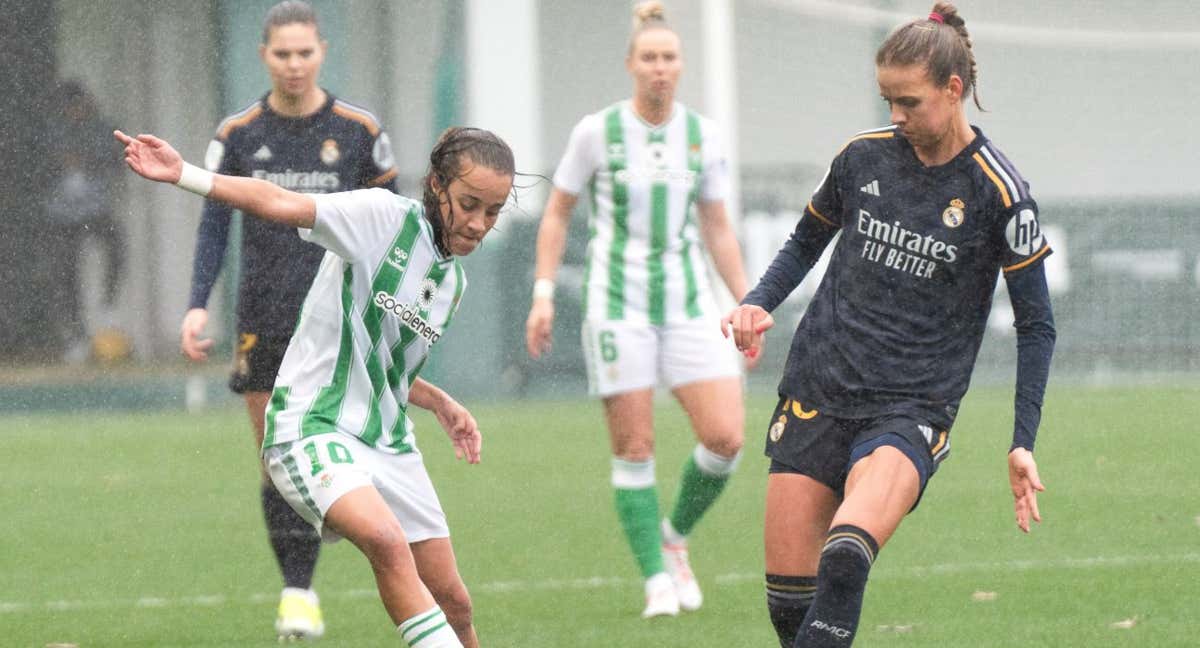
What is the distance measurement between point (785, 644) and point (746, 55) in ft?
46.7

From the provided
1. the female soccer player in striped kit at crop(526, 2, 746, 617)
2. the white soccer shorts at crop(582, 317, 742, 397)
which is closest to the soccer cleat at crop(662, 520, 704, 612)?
the female soccer player in striped kit at crop(526, 2, 746, 617)

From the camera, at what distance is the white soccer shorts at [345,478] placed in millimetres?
4375

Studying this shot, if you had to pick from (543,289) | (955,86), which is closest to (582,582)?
(543,289)

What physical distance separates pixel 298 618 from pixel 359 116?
1.70m

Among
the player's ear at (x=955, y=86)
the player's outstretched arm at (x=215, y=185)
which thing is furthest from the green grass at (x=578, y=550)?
the player's outstretched arm at (x=215, y=185)

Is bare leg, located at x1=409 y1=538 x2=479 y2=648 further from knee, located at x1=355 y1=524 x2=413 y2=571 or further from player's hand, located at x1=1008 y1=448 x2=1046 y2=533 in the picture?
player's hand, located at x1=1008 y1=448 x2=1046 y2=533

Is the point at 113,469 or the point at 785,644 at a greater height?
the point at 785,644

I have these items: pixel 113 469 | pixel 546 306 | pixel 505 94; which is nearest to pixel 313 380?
pixel 546 306

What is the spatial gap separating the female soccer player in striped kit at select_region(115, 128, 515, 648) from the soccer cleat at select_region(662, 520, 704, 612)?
2040 millimetres

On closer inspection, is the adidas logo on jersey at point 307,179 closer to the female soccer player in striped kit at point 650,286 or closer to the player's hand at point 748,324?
the female soccer player in striped kit at point 650,286

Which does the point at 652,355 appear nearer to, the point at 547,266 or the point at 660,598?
the point at 547,266

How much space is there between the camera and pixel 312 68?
637 cm

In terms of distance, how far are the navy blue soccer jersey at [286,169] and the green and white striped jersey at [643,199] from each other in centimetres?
90

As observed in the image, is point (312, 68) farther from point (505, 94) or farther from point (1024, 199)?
point (505, 94)
